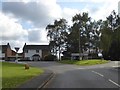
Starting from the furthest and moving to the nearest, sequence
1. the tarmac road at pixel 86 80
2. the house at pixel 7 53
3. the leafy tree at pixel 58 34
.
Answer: the house at pixel 7 53
the leafy tree at pixel 58 34
the tarmac road at pixel 86 80

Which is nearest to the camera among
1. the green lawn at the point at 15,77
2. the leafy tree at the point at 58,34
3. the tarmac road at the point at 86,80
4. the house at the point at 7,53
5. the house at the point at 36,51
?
the tarmac road at the point at 86,80

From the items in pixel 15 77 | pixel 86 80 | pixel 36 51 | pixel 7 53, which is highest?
pixel 36 51

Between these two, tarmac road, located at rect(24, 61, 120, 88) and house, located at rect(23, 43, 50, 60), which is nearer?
tarmac road, located at rect(24, 61, 120, 88)

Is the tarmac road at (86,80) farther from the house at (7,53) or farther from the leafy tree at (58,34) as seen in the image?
the house at (7,53)

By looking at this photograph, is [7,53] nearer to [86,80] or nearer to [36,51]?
[36,51]

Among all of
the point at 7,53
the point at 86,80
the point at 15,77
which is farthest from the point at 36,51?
the point at 86,80

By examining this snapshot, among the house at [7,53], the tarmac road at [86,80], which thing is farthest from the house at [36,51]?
the tarmac road at [86,80]

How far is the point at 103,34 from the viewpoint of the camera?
82875 millimetres

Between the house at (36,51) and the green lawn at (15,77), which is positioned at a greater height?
the house at (36,51)

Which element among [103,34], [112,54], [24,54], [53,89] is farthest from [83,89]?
[24,54]

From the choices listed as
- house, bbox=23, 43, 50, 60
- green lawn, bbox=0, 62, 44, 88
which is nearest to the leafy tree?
house, bbox=23, 43, 50, 60

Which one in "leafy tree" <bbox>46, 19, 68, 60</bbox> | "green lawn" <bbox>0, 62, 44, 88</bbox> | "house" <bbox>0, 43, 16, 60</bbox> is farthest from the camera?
"house" <bbox>0, 43, 16, 60</bbox>

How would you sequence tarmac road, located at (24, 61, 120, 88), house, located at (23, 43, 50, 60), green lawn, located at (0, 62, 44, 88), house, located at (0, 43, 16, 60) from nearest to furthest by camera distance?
tarmac road, located at (24, 61, 120, 88) → green lawn, located at (0, 62, 44, 88) → house, located at (0, 43, 16, 60) → house, located at (23, 43, 50, 60)

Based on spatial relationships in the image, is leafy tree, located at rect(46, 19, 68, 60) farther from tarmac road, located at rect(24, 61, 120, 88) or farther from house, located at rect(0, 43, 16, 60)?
tarmac road, located at rect(24, 61, 120, 88)
